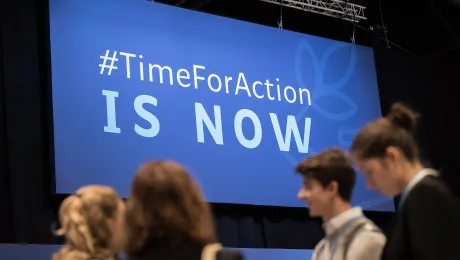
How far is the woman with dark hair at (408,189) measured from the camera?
1489 mm

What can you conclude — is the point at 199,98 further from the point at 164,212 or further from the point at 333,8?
the point at 164,212

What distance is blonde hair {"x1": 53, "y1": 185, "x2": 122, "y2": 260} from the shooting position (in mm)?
1735

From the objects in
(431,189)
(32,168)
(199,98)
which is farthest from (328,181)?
(199,98)

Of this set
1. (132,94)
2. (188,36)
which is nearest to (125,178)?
(132,94)

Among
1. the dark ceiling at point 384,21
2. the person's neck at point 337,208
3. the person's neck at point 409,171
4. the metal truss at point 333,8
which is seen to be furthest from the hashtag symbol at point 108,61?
the person's neck at point 409,171

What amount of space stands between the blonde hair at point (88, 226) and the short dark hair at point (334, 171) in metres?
0.56

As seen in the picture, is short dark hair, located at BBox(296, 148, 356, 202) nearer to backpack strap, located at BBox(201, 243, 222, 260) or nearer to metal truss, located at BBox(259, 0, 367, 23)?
backpack strap, located at BBox(201, 243, 222, 260)

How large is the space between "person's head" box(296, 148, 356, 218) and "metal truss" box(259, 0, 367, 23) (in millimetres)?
3541

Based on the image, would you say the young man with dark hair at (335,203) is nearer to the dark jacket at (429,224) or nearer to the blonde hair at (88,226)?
the dark jacket at (429,224)

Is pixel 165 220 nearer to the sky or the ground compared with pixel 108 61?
nearer to the ground

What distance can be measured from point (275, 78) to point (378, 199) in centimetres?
118

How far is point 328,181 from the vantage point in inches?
77.0

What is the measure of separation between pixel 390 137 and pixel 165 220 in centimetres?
62

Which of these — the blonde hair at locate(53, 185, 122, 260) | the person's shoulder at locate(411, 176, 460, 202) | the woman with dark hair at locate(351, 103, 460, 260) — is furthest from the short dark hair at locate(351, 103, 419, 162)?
the blonde hair at locate(53, 185, 122, 260)
